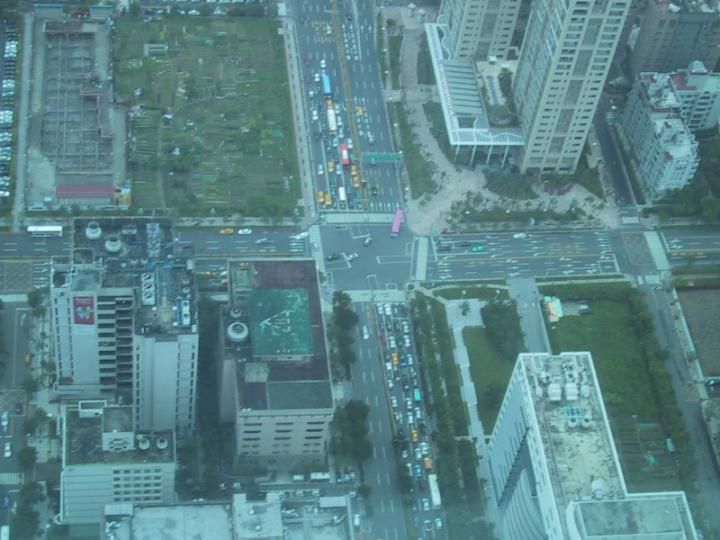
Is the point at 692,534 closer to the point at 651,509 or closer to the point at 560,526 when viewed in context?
the point at 651,509

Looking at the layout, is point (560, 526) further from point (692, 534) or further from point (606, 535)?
point (692, 534)

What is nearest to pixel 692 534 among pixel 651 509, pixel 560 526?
pixel 651 509

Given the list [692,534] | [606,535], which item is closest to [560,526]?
[606,535]
